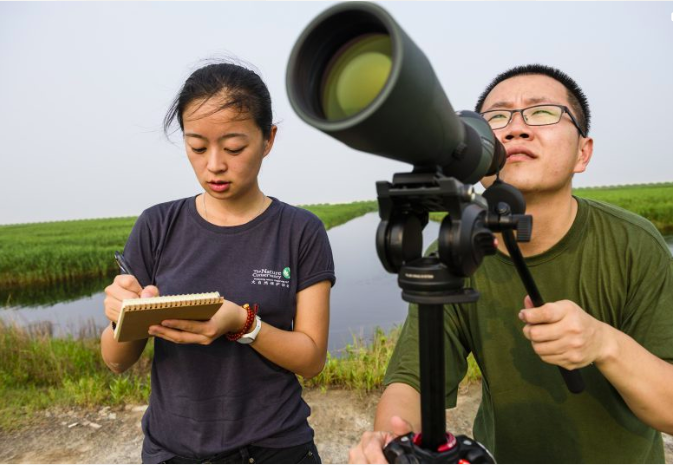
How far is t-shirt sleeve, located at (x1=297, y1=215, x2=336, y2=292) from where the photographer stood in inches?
71.6

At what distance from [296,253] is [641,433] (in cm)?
138

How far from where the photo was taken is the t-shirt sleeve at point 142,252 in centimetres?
179

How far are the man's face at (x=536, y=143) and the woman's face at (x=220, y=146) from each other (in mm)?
884

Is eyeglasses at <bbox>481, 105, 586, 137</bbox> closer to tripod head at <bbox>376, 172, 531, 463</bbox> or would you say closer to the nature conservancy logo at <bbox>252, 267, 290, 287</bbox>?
tripod head at <bbox>376, 172, 531, 463</bbox>

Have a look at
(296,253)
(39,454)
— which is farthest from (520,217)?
(39,454)

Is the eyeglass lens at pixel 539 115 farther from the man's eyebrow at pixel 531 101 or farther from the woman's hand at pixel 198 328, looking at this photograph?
the woman's hand at pixel 198 328

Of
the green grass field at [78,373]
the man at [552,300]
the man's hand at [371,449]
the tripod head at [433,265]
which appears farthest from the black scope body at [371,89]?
the green grass field at [78,373]

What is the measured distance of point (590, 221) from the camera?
5.79 ft

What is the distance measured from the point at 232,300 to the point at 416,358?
0.68 m

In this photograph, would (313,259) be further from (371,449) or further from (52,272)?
(52,272)

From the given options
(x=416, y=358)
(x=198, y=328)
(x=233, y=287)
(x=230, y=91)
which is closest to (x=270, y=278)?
(x=233, y=287)

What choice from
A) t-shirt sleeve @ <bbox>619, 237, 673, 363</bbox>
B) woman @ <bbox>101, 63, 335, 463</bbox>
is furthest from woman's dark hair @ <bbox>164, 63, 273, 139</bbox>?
t-shirt sleeve @ <bbox>619, 237, 673, 363</bbox>

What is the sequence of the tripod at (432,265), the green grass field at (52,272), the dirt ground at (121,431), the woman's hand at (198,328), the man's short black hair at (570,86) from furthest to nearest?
the green grass field at (52,272) → the dirt ground at (121,431) → the man's short black hair at (570,86) → the woman's hand at (198,328) → the tripod at (432,265)

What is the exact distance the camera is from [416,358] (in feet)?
5.48
